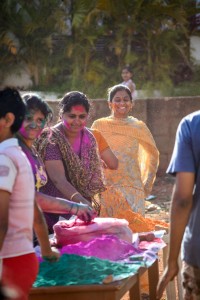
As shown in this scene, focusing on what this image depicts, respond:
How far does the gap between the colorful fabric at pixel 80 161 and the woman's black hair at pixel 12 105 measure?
7.72 feet

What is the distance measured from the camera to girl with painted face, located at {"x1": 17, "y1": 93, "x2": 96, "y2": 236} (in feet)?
17.0

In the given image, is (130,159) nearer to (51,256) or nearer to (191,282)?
(51,256)

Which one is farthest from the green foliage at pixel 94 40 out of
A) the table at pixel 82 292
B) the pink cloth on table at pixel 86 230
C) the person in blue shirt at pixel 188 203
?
the person in blue shirt at pixel 188 203

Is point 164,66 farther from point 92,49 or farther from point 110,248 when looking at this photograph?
point 110,248

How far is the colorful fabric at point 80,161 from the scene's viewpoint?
6285mm

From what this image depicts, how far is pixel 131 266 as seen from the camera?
4859mm

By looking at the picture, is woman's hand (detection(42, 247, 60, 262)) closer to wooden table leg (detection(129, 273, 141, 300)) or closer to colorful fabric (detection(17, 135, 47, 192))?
colorful fabric (detection(17, 135, 47, 192))

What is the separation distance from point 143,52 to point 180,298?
19831 mm

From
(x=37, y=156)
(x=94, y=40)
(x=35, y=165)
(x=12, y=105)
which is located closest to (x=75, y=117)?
(x=37, y=156)

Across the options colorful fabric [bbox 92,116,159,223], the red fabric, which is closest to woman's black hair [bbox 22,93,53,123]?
the red fabric

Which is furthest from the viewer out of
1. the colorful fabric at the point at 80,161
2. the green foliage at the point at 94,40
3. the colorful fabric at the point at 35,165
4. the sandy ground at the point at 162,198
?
the green foliage at the point at 94,40

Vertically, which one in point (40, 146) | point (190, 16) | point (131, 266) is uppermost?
point (190, 16)

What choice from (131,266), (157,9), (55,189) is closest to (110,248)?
(131,266)

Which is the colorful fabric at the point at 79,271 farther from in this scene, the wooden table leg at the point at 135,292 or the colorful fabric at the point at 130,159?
the colorful fabric at the point at 130,159
